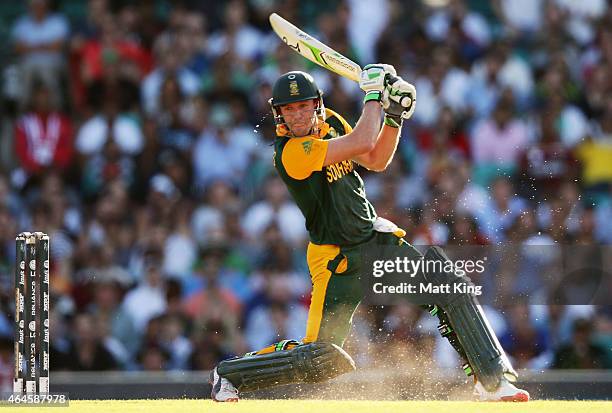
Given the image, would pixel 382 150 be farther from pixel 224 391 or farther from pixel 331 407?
pixel 224 391

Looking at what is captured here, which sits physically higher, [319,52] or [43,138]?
[319,52]

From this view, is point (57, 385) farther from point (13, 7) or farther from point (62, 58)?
point (13, 7)

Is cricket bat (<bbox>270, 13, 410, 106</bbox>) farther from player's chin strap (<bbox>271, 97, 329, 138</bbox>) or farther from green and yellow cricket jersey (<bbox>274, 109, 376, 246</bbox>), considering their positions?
green and yellow cricket jersey (<bbox>274, 109, 376, 246</bbox>)

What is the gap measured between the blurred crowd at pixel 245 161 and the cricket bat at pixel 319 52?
7.53ft

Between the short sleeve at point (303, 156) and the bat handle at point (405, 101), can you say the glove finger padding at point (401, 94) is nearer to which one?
the bat handle at point (405, 101)

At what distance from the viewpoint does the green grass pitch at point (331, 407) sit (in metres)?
7.24

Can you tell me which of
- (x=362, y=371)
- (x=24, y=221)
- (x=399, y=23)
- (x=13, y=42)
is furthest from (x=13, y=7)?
(x=362, y=371)

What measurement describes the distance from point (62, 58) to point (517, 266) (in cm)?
653

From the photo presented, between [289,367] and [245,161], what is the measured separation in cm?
536

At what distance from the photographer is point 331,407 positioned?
7.47m

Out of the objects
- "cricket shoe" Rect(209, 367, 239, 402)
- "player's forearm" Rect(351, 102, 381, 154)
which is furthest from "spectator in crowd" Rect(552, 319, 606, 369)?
"player's forearm" Rect(351, 102, 381, 154)

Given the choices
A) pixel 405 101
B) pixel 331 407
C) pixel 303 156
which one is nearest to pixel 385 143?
pixel 405 101

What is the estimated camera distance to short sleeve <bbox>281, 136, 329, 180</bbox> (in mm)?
7598

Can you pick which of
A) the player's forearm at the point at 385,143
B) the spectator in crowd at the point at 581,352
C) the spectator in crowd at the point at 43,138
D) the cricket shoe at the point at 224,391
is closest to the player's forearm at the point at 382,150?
the player's forearm at the point at 385,143
